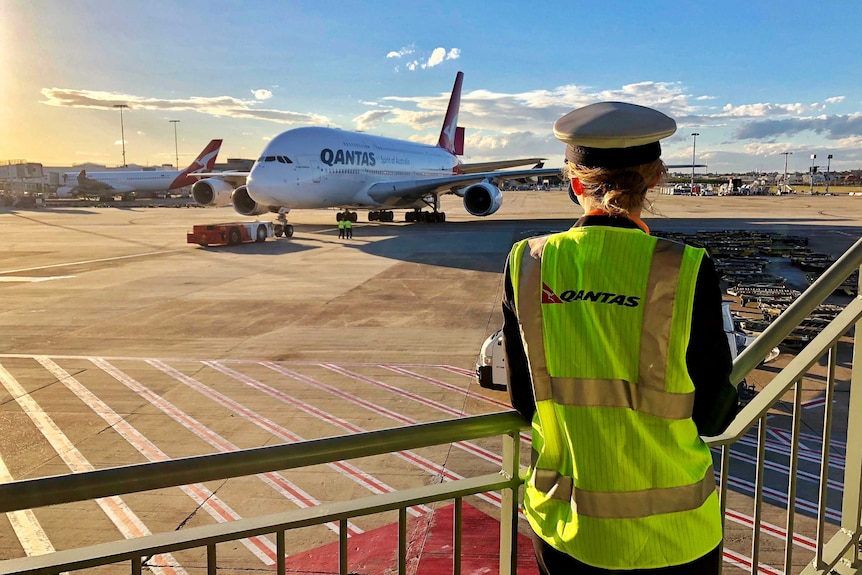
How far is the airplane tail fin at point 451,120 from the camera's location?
1875 inches

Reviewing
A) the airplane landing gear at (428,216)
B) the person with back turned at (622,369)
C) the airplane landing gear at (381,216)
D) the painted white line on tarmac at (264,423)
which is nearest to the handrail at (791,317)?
the person with back turned at (622,369)

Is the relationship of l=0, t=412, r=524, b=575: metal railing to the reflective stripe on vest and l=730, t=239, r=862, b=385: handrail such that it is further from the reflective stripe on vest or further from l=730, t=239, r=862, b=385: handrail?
l=730, t=239, r=862, b=385: handrail

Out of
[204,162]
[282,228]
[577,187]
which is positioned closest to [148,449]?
[577,187]

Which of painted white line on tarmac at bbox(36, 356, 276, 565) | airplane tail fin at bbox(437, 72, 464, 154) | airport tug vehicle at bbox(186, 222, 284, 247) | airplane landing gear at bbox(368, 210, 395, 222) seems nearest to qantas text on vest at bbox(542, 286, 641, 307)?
painted white line on tarmac at bbox(36, 356, 276, 565)

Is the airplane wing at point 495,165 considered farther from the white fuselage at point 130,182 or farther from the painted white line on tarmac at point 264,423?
the white fuselage at point 130,182

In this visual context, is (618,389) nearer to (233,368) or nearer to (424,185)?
(233,368)

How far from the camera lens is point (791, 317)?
246 cm

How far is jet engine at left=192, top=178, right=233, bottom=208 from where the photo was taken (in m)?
34.5

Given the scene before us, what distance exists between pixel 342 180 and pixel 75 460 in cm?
2497

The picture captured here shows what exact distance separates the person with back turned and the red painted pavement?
3.12m

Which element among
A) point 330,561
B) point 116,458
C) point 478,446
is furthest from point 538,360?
point 116,458

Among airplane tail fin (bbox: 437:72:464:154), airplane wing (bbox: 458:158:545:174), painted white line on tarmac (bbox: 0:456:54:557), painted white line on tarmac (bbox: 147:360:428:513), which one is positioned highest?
→ airplane tail fin (bbox: 437:72:464:154)

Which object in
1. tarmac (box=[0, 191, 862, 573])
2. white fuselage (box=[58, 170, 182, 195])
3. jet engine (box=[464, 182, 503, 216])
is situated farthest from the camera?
white fuselage (box=[58, 170, 182, 195])

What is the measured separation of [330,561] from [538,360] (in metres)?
3.73
